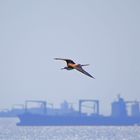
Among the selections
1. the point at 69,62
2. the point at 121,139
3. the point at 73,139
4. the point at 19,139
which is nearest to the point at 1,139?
the point at 19,139

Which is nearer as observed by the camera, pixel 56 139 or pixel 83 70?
pixel 83 70

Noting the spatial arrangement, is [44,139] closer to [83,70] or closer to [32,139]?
[32,139]

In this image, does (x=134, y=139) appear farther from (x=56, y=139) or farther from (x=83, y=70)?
(x=83, y=70)

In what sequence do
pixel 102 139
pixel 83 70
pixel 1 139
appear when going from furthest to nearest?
1. pixel 102 139
2. pixel 1 139
3. pixel 83 70

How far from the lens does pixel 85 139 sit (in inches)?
6107

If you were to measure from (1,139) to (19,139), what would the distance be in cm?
639

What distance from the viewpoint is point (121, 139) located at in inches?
6024

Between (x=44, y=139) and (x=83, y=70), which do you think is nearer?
(x=83, y=70)

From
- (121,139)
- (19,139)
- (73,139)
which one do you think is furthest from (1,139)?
(121,139)

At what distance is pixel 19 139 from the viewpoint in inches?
6009

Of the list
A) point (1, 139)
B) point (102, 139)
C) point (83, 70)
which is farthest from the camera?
point (102, 139)

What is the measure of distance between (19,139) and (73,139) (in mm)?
12043

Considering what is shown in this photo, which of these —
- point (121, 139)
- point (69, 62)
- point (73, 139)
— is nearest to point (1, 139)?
point (73, 139)

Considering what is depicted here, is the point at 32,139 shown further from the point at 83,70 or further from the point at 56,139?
the point at 83,70
